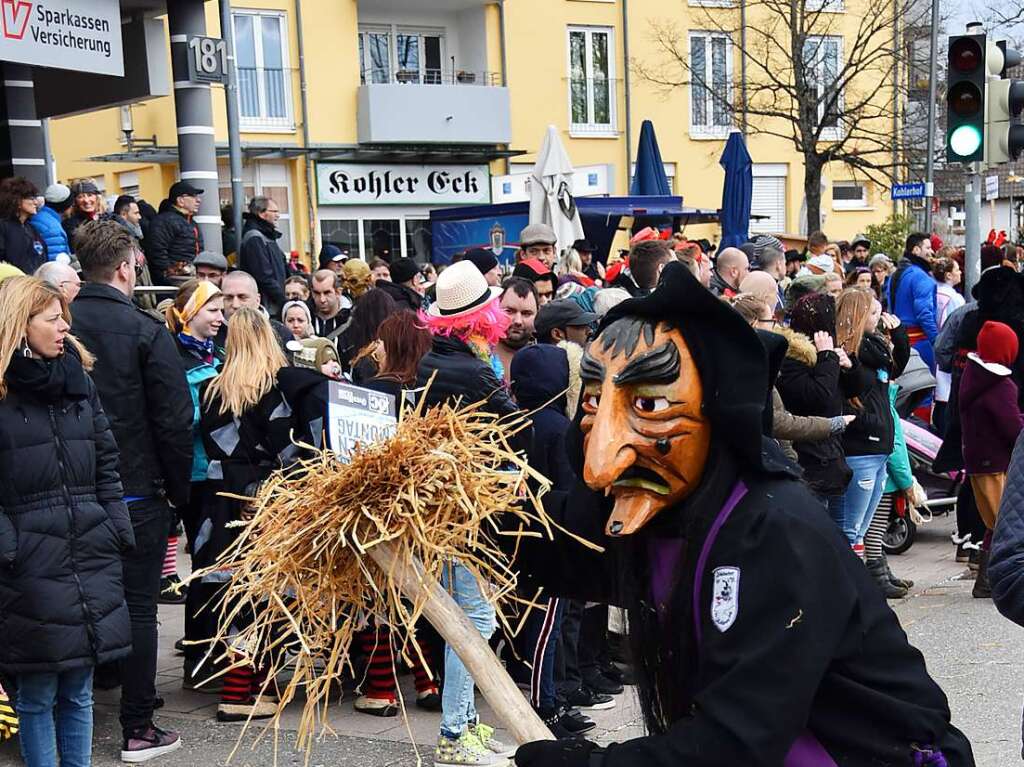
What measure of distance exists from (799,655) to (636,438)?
1.51 feet

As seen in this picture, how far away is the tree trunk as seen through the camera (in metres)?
28.2

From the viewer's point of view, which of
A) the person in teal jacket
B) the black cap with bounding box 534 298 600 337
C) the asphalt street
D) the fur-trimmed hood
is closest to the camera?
the asphalt street

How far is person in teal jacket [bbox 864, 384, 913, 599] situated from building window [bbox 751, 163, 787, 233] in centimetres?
2587

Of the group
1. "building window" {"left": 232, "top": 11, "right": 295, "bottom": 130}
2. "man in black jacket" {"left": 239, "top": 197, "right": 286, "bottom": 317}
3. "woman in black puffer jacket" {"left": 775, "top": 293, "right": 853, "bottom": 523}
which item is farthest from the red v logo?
"building window" {"left": 232, "top": 11, "right": 295, "bottom": 130}

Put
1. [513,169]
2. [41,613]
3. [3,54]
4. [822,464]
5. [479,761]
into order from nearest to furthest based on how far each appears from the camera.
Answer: [41,613], [479,761], [822,464], [3,54], [513,169]

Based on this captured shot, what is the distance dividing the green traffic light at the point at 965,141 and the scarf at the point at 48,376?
8.43 meters

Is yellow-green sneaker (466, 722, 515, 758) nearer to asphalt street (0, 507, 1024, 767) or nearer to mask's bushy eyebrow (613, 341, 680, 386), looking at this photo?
asphalt street (0, 507, 1024, 767)

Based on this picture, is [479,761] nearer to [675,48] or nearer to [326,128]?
[326,128]

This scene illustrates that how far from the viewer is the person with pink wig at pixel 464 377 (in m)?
5.32

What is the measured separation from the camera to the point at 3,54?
32.0 feet

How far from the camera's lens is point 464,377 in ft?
17.5

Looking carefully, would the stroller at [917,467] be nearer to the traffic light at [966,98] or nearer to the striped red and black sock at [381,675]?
the traffic light at [966,98]

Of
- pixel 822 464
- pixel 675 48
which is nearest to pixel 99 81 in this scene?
pixel 822 464

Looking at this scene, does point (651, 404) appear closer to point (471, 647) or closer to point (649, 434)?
point (649, 434)
